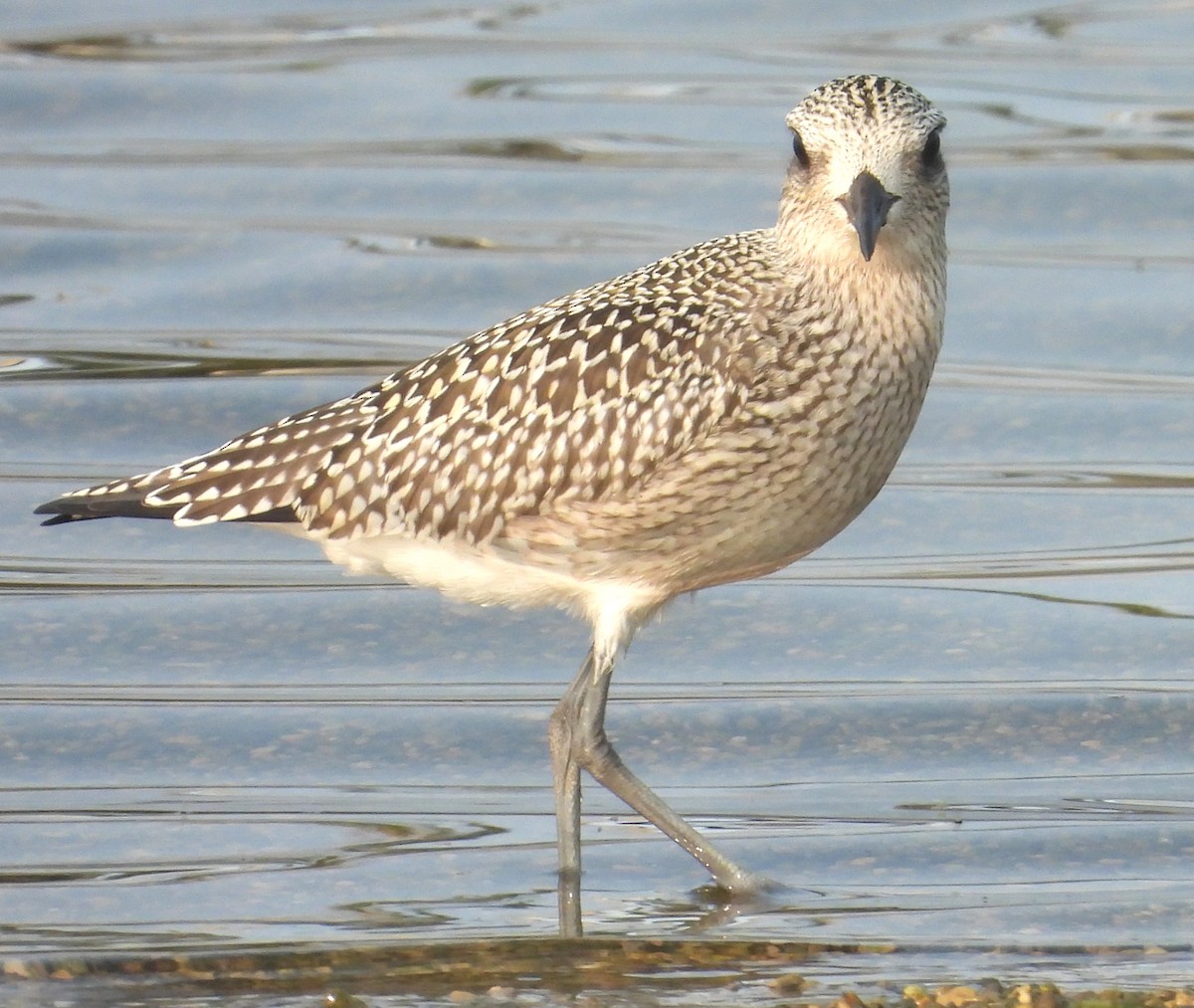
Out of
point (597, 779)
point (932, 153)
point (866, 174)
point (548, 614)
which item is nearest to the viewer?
point (866, 174)

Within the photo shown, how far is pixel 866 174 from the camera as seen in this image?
741cm

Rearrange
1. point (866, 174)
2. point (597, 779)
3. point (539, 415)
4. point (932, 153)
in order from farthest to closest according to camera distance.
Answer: point (597, 779) → point (539, 415) → point (932, 153) → point (866, 174)

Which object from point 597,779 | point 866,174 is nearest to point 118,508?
point 597,779

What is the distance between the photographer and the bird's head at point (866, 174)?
745 centimetres

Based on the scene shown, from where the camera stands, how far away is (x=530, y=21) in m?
18.9

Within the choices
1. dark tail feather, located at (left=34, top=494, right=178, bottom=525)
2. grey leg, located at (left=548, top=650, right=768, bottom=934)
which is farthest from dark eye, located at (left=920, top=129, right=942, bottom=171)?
dark tail feather, located at (left=34, top=494, right=178, bottom=525)

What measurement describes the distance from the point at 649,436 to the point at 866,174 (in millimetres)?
1033

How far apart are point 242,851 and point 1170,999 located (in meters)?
2.97

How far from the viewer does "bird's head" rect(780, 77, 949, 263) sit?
7449 mm

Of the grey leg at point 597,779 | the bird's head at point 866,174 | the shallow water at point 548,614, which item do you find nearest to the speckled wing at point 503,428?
the bird's head at point 866,174

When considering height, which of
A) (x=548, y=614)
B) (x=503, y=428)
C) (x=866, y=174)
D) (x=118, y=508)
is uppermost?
(x=866, y=174)

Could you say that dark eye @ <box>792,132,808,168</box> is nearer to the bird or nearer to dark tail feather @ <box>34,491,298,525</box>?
the bird

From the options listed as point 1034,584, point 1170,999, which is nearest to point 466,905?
point 1170,999

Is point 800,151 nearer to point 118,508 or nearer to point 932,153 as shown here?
point 932,153
